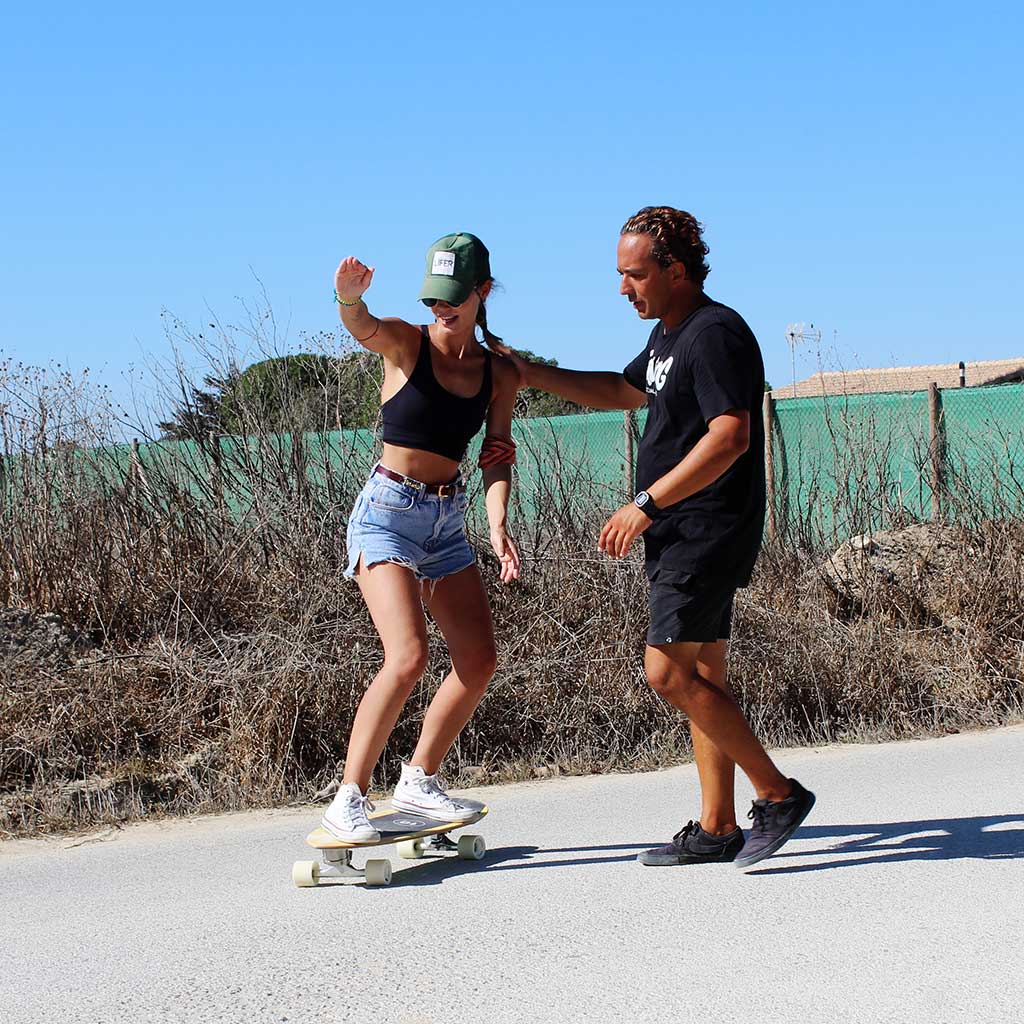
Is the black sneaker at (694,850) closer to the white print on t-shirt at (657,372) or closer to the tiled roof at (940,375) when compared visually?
the white print on t-shirt at (657,372)

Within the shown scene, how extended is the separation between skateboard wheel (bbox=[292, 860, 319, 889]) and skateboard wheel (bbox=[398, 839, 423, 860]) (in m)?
0.47

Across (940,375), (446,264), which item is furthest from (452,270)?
(940,375)

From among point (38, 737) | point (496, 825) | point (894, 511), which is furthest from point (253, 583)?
point (894, 511)

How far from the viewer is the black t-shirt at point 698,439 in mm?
4598

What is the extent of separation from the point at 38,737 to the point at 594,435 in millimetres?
9538

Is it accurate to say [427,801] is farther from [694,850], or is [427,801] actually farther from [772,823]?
[772,823]

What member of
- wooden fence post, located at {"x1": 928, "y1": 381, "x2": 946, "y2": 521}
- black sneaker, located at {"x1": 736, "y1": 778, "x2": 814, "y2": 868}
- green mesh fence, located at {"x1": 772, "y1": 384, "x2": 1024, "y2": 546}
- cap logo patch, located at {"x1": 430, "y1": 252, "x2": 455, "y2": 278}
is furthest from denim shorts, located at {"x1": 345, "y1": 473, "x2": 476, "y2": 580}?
wooden fence post, located at {"x1": 928, "y1": 381, "x2": 946, "y2": 521}

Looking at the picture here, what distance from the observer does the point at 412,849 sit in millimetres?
5137

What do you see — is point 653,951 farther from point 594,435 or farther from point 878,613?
point 594,435

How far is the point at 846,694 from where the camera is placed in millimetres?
7512

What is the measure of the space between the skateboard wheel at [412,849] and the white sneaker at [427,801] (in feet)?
0.64

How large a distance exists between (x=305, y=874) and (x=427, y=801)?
0.52 m

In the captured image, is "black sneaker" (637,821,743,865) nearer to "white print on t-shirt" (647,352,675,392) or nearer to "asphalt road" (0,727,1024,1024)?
"asphalt road" (0,727,1024,1024)

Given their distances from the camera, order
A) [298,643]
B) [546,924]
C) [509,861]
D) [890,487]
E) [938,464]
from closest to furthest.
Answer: [546,924] < [509,861] < [298,643] < [890,487] < [938,464]
